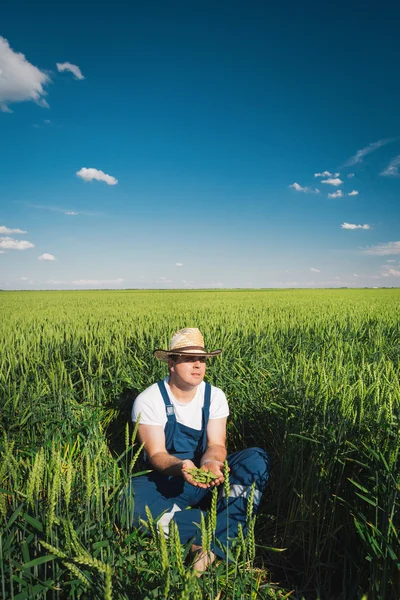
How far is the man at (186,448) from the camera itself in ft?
7.43

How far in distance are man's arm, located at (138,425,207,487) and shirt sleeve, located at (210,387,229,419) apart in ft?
1.36

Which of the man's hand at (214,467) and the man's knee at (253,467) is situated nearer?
the man's hand at (214,467)

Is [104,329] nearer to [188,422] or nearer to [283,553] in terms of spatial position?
[188,422]

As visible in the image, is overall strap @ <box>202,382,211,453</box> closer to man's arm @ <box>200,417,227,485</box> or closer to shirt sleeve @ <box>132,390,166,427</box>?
man's arm @ <box>200,417,227,485</box>

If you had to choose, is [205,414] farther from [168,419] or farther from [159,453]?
[159,453]

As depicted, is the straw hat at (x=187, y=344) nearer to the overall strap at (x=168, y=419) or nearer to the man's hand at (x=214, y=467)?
the overall strap at (x=168, y=419)

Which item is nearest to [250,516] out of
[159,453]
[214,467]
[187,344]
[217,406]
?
[214,467]

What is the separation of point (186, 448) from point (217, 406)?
0.37 m

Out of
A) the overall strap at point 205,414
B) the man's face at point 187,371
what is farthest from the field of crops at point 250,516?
the man's face at point 187,371

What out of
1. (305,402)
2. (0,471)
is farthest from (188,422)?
(0,471)

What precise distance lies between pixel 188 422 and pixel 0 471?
148 cm

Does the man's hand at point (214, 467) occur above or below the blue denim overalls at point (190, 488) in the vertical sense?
above

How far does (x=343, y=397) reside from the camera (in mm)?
2137

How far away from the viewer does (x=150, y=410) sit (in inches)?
98.3
